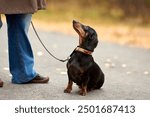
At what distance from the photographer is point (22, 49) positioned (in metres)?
7.94

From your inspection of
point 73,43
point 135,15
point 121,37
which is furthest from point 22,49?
point 135,15

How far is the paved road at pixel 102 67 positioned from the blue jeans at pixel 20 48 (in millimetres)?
157

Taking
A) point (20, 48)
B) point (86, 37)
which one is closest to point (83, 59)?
point (86, 37)

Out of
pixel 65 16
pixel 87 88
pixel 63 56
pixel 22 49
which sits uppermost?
pixel 22 49

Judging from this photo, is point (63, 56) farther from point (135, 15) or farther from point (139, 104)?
point (135, 15)

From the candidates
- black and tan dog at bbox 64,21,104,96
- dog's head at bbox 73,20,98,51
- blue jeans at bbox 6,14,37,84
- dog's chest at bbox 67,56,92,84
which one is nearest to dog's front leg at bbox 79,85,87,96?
black and tan dog at bbox 64,21,104,96

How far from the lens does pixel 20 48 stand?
25.9 ft

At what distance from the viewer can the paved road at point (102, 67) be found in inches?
308

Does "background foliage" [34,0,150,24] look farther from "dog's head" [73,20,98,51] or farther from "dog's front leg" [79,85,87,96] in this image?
"dog's head" [73,20,98,51]

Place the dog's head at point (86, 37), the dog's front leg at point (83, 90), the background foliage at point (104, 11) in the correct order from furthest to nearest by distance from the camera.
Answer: the background foliage at point (104, 11)
the dog's front leg at point (83, 90)
the dog's head at point (86, 37)

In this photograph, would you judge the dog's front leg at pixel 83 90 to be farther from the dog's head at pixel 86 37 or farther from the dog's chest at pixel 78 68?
the dog's head at pixel 86 37

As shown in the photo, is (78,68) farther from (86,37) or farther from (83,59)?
(86,37)

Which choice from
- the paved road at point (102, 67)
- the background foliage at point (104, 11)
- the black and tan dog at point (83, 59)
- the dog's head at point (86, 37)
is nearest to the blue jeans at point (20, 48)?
the paved road at point (102, 67)

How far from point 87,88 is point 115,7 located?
17892mm
